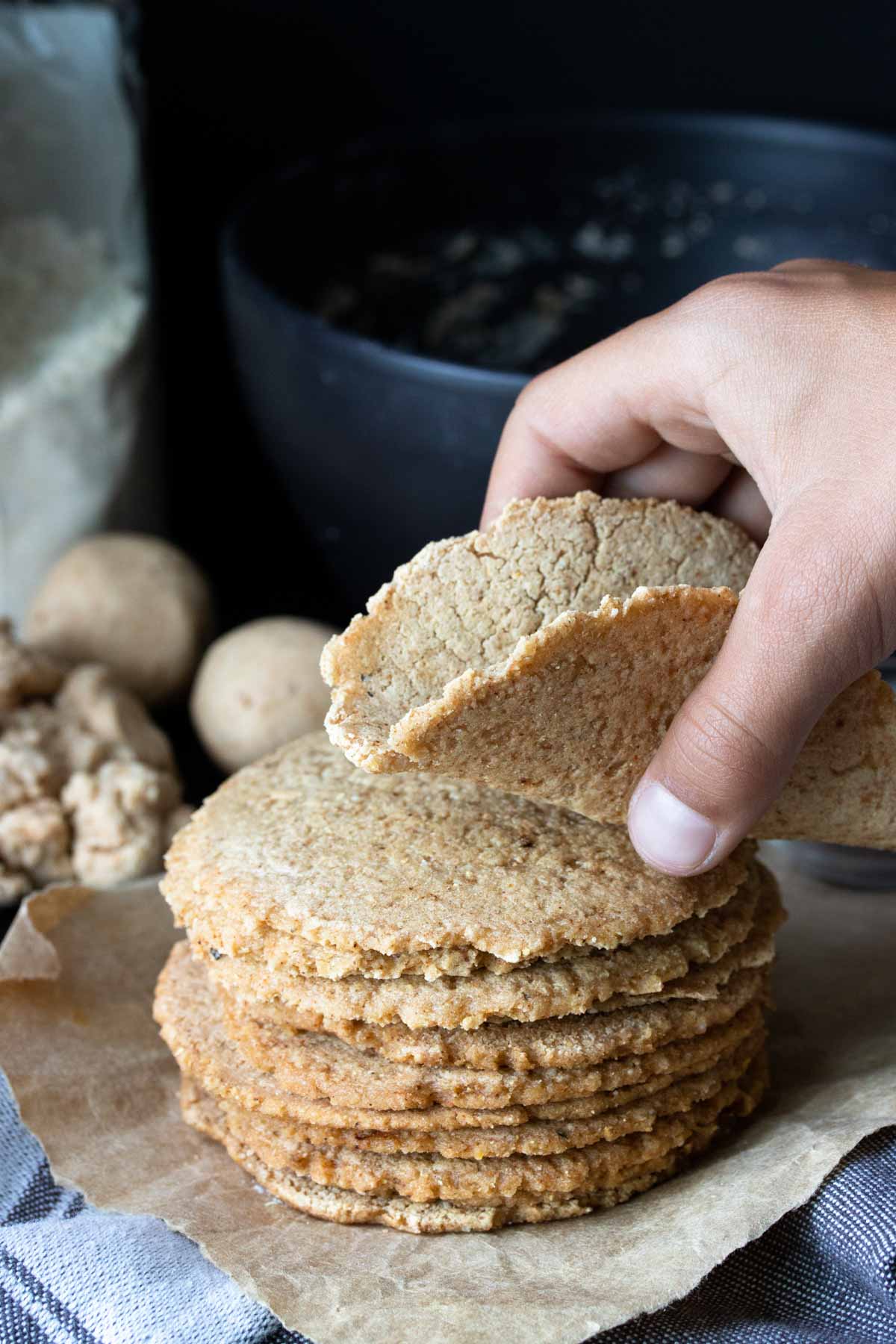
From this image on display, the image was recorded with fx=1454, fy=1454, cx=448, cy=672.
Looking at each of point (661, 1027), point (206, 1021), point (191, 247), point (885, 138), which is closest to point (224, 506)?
point (191, 247)

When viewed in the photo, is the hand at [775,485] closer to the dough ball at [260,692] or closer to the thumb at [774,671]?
the thumb at [774,671]

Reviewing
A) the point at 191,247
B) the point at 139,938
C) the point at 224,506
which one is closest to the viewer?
the point at 139,938

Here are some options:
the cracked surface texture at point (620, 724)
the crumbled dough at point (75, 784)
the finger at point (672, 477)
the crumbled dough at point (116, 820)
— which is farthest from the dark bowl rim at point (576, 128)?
the cracked surface texture at point (620, 724)

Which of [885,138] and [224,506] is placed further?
[224,506]

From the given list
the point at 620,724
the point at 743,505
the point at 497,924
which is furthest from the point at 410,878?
the point at 743,505

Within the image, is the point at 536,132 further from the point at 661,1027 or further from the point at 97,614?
the point at 661,1027

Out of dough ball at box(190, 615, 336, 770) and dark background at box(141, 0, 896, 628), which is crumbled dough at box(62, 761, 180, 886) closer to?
dough ball at box(190, 615, 336, 770)
